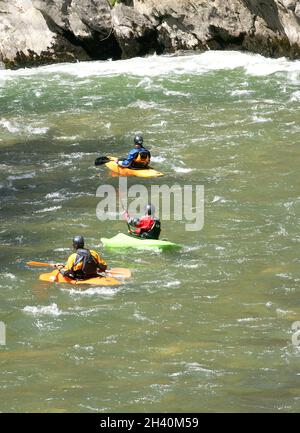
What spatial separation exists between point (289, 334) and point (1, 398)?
361 cm

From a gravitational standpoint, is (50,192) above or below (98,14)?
below

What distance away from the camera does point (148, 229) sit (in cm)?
1517

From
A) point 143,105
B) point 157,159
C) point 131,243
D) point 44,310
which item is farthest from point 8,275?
point 143,105

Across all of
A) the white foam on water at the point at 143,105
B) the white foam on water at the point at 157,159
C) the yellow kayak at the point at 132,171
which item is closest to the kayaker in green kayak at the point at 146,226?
the yellow kayak at the point at 132,171

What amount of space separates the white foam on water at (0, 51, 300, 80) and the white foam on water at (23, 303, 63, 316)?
15437mm

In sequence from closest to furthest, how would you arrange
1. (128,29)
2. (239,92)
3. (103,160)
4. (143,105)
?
(103,160) < (143,105) < (239,92) < (128,29)

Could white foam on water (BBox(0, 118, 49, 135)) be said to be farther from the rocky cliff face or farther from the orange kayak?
the orange kayak

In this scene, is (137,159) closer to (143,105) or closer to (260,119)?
(260,119)

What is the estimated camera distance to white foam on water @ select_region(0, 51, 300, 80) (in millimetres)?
27844

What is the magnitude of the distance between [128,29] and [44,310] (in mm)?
20242

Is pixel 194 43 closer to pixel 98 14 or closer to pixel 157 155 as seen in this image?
pixel 98 14

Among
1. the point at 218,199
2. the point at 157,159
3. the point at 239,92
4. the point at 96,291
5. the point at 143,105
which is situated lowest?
the point at 96,291

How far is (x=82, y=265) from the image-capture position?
1348cm
